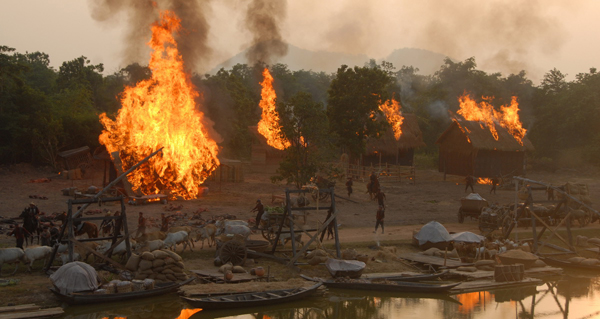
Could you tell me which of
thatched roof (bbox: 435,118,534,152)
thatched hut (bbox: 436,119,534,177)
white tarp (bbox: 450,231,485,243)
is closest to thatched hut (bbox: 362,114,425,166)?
thatched hut (bbox: 436,119,534,177)

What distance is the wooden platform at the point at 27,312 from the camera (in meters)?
11.2

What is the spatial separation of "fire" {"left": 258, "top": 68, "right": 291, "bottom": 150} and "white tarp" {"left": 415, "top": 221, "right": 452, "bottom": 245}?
12824mm

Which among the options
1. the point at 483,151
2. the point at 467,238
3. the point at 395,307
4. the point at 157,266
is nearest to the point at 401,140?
the point at 483,151

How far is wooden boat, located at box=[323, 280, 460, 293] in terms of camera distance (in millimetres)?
14172

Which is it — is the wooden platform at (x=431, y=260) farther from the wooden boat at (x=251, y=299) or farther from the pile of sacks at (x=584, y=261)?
the wooden boat at (x=251, y=299)

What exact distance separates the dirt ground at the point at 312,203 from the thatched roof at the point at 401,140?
12.1ft

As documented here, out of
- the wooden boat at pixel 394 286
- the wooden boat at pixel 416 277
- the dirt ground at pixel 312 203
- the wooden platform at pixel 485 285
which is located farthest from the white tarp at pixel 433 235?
the wooden boat at pixel 394 286

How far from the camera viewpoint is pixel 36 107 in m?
44.1

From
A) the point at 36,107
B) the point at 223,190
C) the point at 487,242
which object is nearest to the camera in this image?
the point at 487,242

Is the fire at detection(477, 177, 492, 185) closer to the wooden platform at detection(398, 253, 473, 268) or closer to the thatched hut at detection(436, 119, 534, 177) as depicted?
the thatched hut at detection(436, 119, 534, 177)

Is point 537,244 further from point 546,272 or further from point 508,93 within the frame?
point 508,93

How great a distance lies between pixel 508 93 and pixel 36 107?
5106cm

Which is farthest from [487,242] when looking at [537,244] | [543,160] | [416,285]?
[543,160]

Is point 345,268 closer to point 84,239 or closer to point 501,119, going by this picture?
point 84,239
